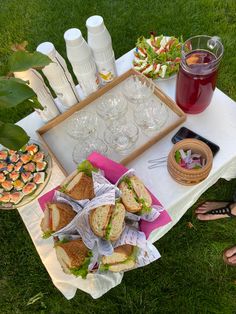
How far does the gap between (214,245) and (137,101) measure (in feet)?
3.10

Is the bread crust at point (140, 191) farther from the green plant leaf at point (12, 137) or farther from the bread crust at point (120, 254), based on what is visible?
the green plant leaf at point (12, 137)

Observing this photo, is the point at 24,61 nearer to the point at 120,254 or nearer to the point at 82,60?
the point at 82,60

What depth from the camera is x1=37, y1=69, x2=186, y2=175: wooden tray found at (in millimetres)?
Result: 1183

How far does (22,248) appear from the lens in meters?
1.81

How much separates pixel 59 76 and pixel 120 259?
0.66 m

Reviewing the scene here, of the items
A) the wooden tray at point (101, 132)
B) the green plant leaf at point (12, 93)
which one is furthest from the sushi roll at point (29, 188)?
the green plant leaf at point (12, 93)

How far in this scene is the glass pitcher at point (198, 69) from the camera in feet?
3.48

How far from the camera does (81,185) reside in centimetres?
96

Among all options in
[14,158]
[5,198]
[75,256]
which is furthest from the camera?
[14,158]

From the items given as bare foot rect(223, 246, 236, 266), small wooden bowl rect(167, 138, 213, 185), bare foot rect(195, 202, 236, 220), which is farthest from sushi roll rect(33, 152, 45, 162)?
bare foot rect(223, 246, 236, 266)

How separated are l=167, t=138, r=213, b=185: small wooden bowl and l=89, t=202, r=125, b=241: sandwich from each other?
26cm

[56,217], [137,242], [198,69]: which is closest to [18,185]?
[56,217]

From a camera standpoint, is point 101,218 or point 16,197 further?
point 16,197

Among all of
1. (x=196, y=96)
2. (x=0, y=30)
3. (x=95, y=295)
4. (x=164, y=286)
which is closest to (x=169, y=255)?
(x=164, y=286)
